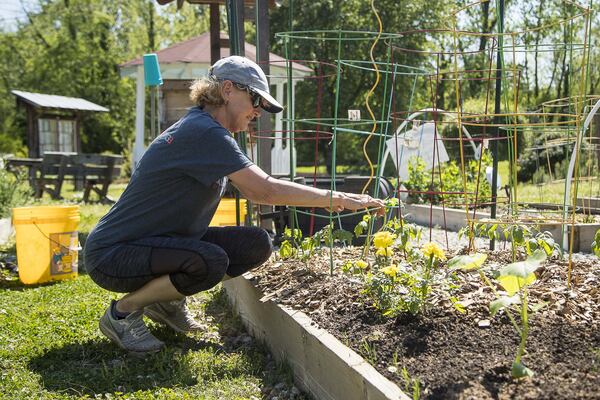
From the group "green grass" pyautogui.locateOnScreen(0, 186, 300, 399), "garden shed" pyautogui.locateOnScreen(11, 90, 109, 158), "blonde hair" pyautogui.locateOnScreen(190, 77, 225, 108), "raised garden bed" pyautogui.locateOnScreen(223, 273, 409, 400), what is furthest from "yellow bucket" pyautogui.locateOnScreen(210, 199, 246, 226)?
"garden shed" pyautogui.locateOnScreen(11, 90, 109, 158)

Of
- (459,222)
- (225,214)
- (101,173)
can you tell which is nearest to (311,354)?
(225,214)

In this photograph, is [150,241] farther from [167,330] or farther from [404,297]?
[404,297]

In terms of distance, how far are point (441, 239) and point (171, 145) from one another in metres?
3.83

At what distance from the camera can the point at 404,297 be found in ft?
7.97

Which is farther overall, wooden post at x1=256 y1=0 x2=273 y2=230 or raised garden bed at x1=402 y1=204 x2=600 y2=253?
raised garden bed at x1=402 y1=204 x2=600 y2=253

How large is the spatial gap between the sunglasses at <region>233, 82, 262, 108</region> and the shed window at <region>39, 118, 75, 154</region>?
12.9m

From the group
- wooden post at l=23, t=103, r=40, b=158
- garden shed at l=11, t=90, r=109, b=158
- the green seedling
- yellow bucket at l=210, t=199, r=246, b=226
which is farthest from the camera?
wooden post at l=23, t=103, r=40, b=158

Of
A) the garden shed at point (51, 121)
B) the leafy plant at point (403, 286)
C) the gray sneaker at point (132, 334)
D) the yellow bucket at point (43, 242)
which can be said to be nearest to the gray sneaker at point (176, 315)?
the gray sneaker at point (132, 334)

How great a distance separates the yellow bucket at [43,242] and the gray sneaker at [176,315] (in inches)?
60.8

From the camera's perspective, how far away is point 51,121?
1470 cm

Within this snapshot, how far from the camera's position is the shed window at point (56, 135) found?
14547mm

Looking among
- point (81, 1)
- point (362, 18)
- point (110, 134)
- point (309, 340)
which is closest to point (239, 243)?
point (309, 340)

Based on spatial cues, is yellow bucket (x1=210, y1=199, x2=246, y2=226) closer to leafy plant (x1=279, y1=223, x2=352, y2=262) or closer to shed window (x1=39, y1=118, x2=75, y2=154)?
leafy plant (x1=279, y1=223, x2=352, y2=262)

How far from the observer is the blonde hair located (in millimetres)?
2828
